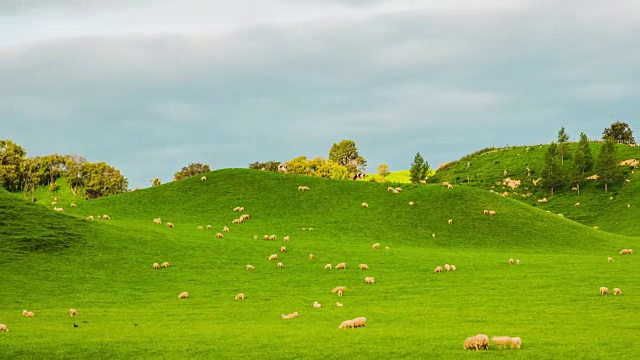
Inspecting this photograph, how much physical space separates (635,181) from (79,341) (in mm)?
132938

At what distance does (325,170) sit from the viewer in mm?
178125

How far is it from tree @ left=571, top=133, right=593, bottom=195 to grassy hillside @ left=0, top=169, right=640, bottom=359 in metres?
50.6

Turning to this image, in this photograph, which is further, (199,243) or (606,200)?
(606,200)

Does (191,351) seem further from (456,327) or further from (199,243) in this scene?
(199,243)

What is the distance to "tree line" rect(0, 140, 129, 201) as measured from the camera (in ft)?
520

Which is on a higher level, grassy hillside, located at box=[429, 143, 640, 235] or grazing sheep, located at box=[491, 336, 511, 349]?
grassy hillside, located at box=[429, 143, 640, 235]

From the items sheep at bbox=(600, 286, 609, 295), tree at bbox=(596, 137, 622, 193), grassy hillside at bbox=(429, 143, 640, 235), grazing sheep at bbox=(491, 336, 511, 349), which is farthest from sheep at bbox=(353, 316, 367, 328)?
tree at bbox=(596, 137, 622, 193)

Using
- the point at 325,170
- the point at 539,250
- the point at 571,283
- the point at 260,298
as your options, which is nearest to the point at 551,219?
the point at 539,250

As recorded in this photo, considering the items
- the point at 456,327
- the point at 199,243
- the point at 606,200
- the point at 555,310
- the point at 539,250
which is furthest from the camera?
the point at 606,200

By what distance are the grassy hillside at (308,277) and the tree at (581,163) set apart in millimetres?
50614

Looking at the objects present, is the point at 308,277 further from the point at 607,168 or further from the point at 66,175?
the point at 66,175

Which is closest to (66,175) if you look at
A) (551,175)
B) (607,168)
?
(551,175)

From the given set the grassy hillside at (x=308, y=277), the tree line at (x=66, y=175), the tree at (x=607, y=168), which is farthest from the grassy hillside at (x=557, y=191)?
the tree line at (x=66, y=175)

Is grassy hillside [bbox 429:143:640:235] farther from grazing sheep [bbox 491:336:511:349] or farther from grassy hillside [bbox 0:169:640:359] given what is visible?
grazing sheep [bbox 491:336:511:349]
